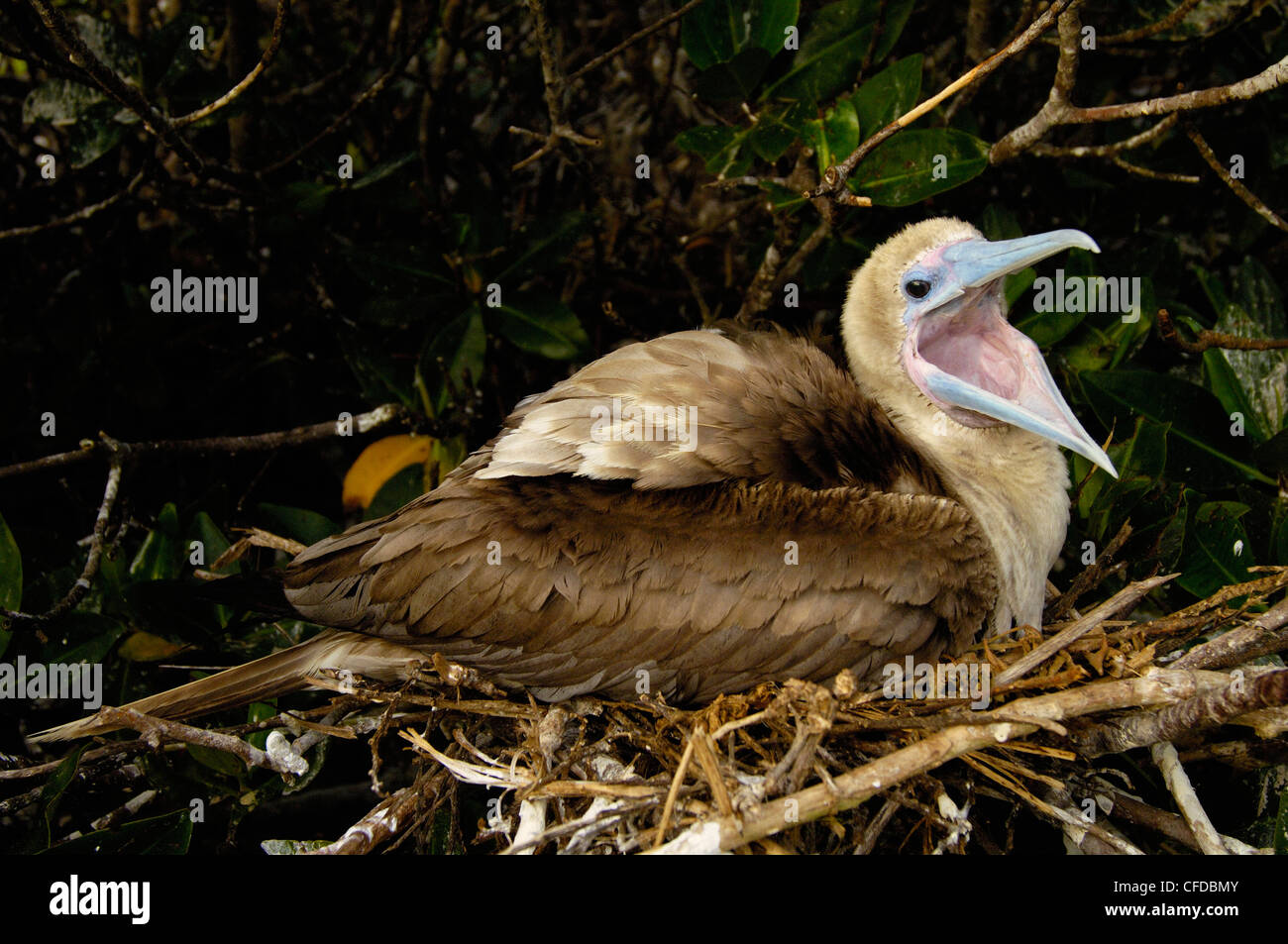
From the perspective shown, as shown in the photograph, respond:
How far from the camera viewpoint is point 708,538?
2713 mm

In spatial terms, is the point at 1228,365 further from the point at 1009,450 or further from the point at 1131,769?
the point at 1131,769

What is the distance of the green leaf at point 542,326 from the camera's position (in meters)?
3.58

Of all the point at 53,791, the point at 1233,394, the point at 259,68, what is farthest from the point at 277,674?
the point at 1233,394

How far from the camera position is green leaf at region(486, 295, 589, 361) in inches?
141

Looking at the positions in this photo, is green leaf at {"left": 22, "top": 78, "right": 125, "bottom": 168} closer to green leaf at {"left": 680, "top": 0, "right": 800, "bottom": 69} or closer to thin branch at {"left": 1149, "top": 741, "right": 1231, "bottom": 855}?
green leaf at {"left": 680, "top": 0, "right": 800, "bottom": 69}

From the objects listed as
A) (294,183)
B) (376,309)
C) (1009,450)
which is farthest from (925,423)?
(294,183)

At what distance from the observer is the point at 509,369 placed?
4.18 m

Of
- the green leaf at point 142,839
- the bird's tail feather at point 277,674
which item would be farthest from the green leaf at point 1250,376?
the green leaf at point 142,839

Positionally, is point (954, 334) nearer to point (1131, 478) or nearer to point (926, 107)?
point (1131, 478)

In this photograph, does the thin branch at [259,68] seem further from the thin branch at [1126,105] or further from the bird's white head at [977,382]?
the thin branch at [1126,105]

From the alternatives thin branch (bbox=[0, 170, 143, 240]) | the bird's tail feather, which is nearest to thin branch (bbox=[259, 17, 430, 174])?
thin branch (bbox=[0, 170, 143, 240])

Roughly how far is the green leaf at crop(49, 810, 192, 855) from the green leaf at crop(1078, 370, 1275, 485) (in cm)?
284
